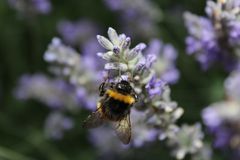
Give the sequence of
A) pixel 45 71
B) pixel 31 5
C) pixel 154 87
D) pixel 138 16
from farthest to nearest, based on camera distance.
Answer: pixel 45 71, pixel 138 16, pixel 31 5, pixel 154 87

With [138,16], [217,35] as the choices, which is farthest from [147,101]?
[138,16]


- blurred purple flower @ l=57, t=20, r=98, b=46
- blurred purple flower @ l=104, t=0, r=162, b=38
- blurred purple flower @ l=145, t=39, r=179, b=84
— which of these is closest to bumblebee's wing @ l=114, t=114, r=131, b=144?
blurred purple flower @ l=145, t=39, r=179, b=84

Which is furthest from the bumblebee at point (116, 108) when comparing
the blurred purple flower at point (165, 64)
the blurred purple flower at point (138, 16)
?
the blurred purple flower at point (138, 16)

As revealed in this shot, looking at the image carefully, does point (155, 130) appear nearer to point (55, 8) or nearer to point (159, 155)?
point (159, 155)

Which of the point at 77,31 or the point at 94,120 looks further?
the point at 77,31

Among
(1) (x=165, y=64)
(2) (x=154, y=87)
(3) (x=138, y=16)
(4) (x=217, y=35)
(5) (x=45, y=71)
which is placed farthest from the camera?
(5) (x=45, y=71)

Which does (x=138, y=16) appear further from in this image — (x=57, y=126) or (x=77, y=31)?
(x=57, y=126)

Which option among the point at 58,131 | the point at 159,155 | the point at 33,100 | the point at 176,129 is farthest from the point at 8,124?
the point at 176,129
